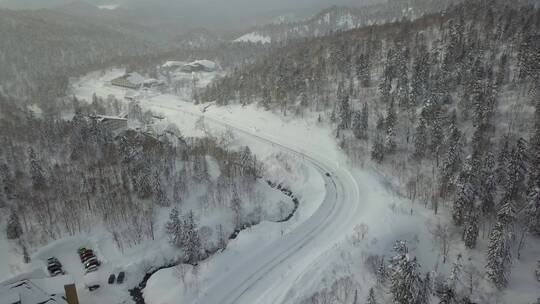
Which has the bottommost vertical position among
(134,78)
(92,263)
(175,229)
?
(92,263)

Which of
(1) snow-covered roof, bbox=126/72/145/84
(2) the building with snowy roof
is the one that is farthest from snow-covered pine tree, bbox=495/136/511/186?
(1) snow-covered roof, bbox=126/72/145/84

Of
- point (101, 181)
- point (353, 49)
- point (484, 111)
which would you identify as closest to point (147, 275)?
point (101, 181)

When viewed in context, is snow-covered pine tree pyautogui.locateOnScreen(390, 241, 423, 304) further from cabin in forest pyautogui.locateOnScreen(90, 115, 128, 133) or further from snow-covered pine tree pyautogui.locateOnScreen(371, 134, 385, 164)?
cabin in forest pyautogui.locateOnScreen(90, 115, 128, 133)

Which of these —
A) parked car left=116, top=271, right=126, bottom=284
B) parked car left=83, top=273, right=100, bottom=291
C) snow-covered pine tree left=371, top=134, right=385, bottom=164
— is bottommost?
parked car left=116, top=271, right=126, bottom=284

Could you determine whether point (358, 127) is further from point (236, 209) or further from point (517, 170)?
point (236, 209)

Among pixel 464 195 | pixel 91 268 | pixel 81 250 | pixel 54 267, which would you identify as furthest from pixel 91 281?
pixel 464 195

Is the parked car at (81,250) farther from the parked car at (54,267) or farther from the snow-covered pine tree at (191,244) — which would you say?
the snow-covered pine tree at (191,244)
